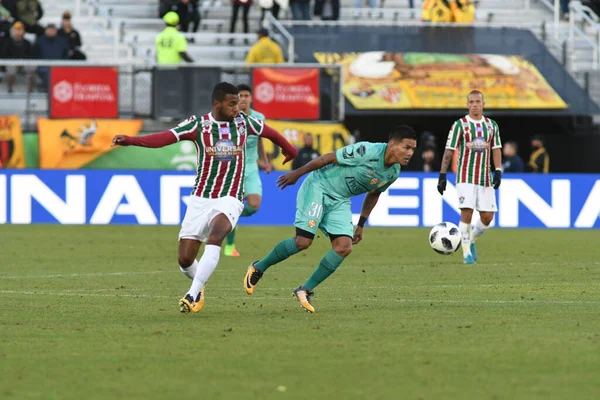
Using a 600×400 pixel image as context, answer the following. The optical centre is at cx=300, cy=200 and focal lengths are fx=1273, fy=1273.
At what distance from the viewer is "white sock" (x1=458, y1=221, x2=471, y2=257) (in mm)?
16094

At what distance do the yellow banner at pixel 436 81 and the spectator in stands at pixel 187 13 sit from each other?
320 centimetres

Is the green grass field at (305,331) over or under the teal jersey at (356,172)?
under

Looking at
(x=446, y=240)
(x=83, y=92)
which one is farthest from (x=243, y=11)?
(x=446, y=240)

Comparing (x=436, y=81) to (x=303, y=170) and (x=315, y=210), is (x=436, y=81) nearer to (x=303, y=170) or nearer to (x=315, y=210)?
(x=315, y=210)

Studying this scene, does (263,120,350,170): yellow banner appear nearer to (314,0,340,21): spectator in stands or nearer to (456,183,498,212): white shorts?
(314,0,340,21): spectator in stands

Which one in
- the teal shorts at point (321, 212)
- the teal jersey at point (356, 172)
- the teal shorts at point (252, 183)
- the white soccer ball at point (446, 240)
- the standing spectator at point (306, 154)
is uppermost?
the teal jersey at point (356, 172)

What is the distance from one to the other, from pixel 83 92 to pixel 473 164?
1051cm

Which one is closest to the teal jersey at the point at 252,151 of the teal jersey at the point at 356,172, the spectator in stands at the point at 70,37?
the teal jersey at the point at 356,172

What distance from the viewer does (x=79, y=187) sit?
2291 centimetres

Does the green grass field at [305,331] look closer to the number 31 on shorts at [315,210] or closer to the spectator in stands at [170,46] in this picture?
the number 31 on shorts at [315,210]

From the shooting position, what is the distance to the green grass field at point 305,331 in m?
6.95

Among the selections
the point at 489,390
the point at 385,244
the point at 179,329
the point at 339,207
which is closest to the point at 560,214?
the point at 385,244

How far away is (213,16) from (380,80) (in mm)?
5287

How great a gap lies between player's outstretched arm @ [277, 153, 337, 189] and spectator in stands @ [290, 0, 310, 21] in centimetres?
1917
